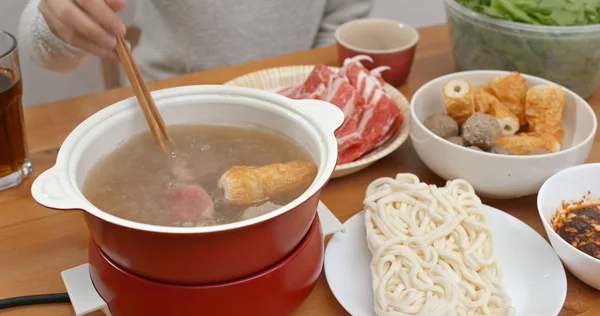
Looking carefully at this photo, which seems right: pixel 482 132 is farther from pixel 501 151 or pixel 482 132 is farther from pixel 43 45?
pixel 43 45

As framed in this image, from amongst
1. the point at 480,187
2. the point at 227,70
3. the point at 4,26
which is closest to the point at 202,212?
the point at 480,187

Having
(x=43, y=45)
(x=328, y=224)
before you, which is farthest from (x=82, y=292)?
(x=43, y=45)

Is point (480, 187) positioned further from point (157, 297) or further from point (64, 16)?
point (64, 16)

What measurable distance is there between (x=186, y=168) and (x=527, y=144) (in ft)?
1.97

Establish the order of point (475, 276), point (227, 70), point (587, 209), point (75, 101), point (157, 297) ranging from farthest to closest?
1. point (227, 70)
2. point (75, 101)
3. point (587, 209)
4. point (475, 276)
5. point (157, 297)

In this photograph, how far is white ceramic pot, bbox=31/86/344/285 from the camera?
2.15 ft

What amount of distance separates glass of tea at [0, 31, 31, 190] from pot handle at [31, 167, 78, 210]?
0.42 meters

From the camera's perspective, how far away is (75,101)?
4.46 feet

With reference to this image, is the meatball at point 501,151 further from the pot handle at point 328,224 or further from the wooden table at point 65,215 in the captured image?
the pot handle at point 328,224

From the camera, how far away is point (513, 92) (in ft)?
3.86

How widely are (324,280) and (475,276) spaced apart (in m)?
0.22

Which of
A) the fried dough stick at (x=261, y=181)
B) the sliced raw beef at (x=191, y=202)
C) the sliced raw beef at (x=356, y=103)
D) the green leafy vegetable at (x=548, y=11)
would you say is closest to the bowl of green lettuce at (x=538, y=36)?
the green leafy vegetable at (x=548, y=11)

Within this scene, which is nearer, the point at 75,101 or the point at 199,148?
the point at 199,148

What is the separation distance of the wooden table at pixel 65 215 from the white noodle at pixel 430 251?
9 cm
